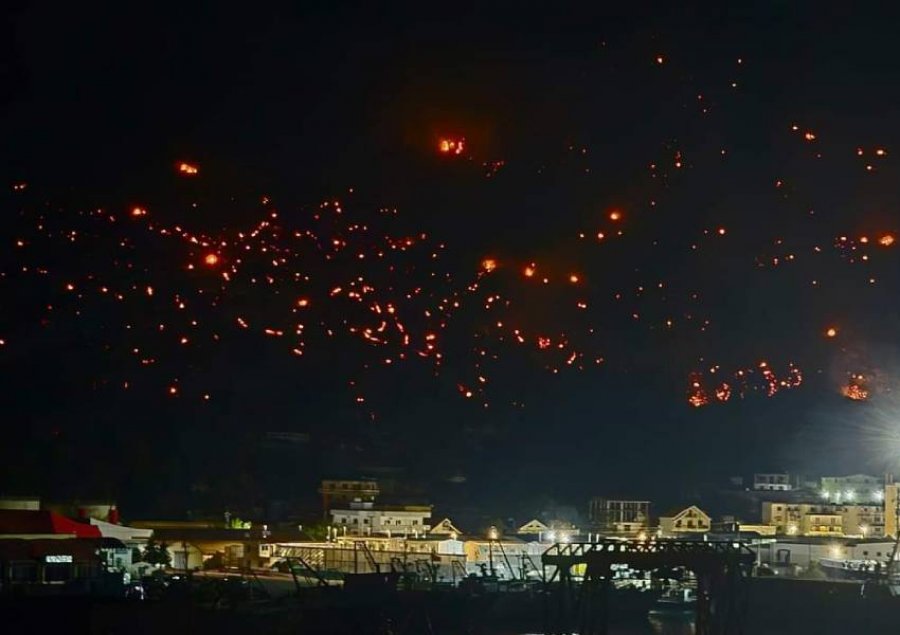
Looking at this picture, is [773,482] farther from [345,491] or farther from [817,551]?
[345,491]

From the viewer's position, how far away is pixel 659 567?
30.5m

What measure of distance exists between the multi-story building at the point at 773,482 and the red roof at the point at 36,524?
49114mm

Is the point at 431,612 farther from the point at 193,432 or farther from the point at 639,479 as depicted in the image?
the point at 639,479

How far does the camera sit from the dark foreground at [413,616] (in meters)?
24.9

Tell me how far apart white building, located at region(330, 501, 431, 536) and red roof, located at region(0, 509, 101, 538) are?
1875 centimetres

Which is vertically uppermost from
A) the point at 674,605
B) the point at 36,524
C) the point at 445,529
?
the point at 36,524

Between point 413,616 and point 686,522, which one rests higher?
point 686,522

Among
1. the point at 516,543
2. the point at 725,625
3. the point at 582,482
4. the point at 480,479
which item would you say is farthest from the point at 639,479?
the point at 725,625

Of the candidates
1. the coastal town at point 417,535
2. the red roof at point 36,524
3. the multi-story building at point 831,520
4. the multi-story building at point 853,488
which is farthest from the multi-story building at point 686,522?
the red roof at point 36,524

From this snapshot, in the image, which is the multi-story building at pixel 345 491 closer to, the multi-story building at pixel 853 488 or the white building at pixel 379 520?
the white building at pixel 379 520

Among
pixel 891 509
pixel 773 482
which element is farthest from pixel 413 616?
pixel 773 482

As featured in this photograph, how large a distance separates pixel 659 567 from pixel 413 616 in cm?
730

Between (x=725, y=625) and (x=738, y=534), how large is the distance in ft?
77.9

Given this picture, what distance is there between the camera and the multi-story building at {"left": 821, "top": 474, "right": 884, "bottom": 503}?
6750 centimetres
